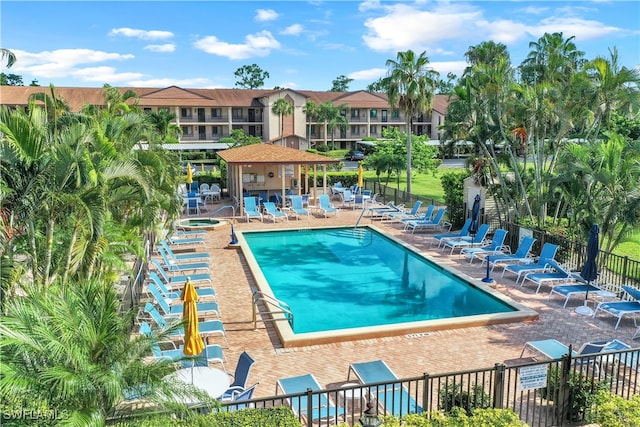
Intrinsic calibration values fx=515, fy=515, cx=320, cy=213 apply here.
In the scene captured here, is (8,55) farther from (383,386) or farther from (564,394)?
(564,394)

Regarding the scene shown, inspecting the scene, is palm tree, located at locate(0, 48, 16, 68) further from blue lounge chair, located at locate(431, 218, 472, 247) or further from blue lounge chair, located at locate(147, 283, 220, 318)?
blue lounge chair, located at locate(431, 218, 472, 247)

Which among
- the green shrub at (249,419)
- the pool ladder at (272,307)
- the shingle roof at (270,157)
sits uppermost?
the shingle roof at (270,157)

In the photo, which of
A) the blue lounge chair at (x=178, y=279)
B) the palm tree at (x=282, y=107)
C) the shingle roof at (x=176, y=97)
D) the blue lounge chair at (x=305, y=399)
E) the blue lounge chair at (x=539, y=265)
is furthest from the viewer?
the palm tree at (x=282, y=107)

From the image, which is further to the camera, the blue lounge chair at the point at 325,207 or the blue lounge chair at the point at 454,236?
the blue lounge chair at the point at 325,207

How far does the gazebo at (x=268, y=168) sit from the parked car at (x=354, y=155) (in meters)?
30.6

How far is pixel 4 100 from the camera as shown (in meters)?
52.5

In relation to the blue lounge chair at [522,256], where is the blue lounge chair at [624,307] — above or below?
below

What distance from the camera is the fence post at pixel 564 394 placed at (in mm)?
7676

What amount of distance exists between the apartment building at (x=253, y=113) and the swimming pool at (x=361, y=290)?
37.5 metres

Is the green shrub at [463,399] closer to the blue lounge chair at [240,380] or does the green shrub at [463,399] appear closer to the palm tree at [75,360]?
the blue lounge chair at [240,380]

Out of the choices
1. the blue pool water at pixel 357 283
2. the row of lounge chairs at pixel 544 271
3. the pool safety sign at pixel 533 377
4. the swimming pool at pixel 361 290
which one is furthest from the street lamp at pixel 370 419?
the row of lounge chairs at pixel 544 271

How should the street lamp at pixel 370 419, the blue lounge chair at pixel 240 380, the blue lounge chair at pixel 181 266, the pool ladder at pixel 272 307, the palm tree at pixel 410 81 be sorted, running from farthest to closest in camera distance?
1. the palm tree at pixel 410 81
2. the blue lounge chair at pixel 181 266
3. the pool ladder at pixel 272 307
4. the blue lounge chair at pixel 240 380
5. the street lamp at pixel 370 419

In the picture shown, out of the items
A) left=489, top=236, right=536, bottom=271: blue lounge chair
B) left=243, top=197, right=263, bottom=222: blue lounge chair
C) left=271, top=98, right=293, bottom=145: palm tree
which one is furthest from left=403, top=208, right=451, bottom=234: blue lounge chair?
left=271, top=98, right=293, bottom=145: palm tree

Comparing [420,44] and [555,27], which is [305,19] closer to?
[420,44]
